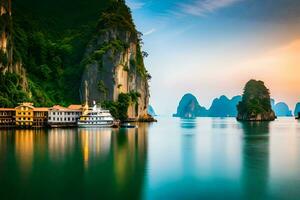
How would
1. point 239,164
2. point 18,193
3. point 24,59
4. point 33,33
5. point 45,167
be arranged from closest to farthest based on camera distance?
point 18,193
point 45,167
point 239,164
point 24,59
point 33,33

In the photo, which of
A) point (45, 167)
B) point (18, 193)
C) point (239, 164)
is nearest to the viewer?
point (18, 193)

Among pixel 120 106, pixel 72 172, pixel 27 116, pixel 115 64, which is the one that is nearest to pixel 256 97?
pixel 115 64

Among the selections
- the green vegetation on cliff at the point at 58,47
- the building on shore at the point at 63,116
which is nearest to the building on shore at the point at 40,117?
the building on shore at the point at 63,116

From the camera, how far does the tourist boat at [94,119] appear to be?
66.1 meters

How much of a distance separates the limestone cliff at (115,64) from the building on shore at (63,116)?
61.2 feet

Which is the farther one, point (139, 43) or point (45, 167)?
point (139, 43)

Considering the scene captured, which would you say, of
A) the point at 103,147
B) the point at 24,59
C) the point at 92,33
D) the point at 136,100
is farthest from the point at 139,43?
the point at 103,147

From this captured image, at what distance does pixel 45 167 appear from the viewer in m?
23.9

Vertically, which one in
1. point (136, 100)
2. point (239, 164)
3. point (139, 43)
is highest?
point (139, 43)

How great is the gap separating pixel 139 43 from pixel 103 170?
318ft

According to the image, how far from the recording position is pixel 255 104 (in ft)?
440

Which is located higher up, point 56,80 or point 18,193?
point 56,80

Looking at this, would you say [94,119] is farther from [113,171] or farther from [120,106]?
[113,171]

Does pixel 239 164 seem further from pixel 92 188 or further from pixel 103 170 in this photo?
pixel 92 188
